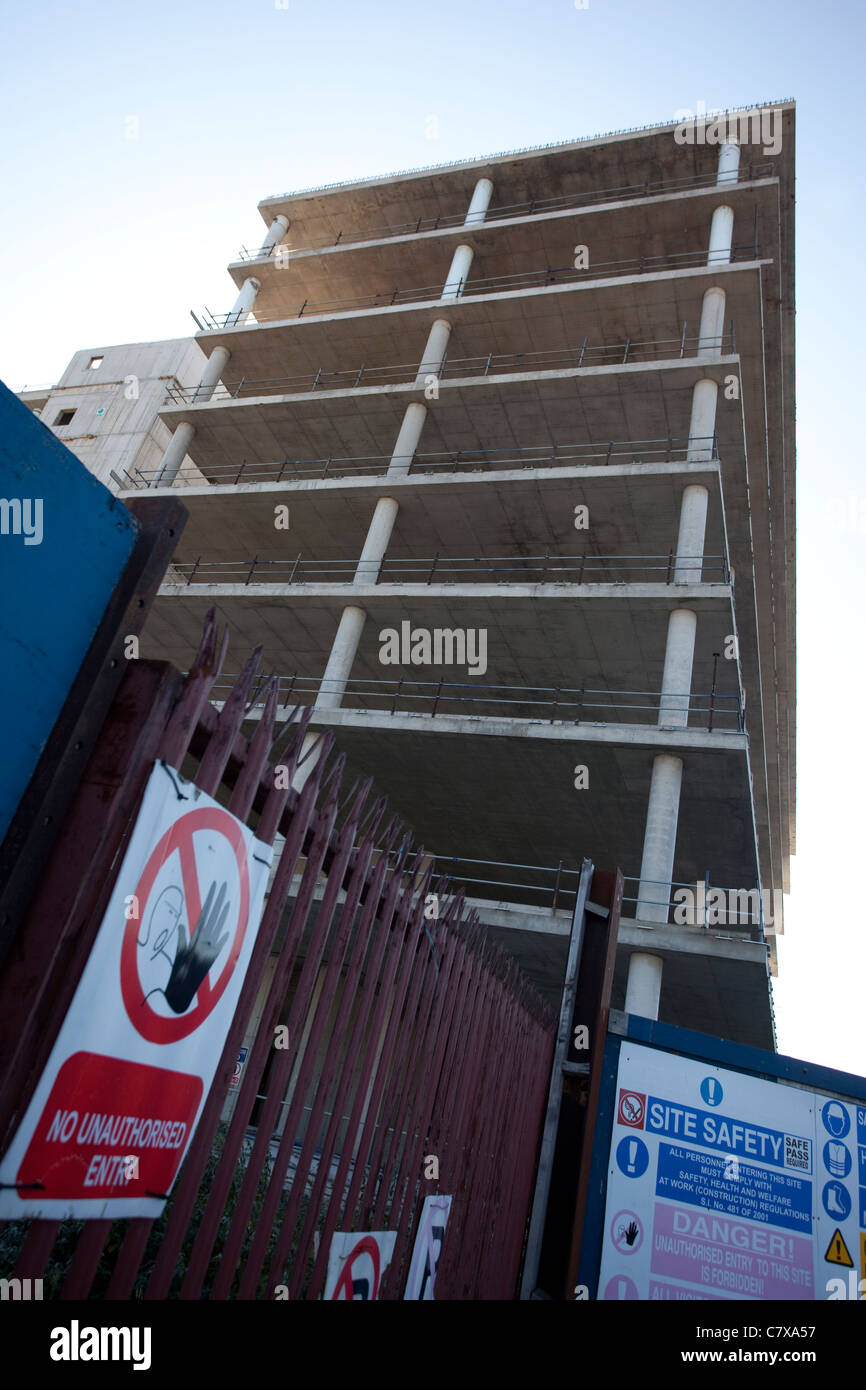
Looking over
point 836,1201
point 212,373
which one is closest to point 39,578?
point 836,1201

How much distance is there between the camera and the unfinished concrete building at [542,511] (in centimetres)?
1488

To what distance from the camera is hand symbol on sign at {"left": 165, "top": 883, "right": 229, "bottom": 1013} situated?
1.85 meters

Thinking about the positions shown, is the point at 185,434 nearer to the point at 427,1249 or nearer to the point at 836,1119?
the point at 836,1119

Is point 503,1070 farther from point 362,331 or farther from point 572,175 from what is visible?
point 572,175

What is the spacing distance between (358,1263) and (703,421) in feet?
56.0

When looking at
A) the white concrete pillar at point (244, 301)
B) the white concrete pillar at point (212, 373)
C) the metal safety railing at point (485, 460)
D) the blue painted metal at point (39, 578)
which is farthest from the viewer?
the white concrete pillar at point (244, 301)

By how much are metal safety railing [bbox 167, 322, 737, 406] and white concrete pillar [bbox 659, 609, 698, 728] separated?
6.54 meters

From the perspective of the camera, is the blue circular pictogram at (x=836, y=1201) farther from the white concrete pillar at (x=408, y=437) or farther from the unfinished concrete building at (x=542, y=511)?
the white concrete pillar at (x=408, y=437)

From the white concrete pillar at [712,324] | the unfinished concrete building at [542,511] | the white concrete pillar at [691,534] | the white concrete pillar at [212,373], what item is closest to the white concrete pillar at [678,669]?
the unfinished concrete building at [542,511]

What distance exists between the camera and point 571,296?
19875 millimetres

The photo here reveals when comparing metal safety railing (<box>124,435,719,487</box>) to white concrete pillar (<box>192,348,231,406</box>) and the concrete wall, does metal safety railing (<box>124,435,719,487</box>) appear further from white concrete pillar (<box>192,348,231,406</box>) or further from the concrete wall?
the concrete wall

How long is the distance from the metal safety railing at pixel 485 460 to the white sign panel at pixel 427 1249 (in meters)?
15.2

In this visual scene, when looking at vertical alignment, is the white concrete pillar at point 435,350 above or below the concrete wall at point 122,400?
below

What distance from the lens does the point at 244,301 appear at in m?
25.4
